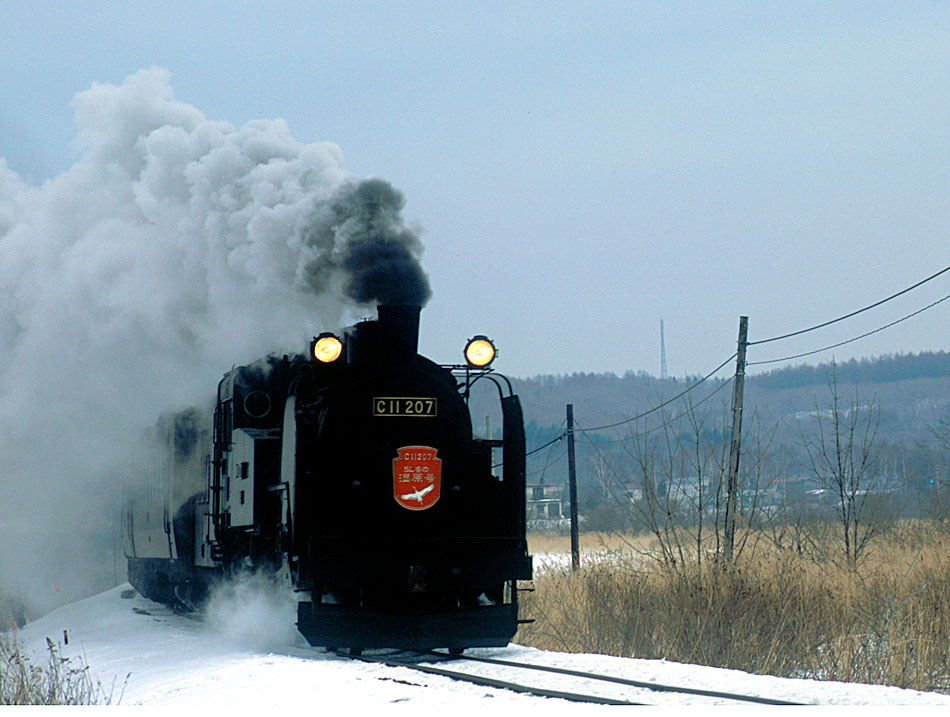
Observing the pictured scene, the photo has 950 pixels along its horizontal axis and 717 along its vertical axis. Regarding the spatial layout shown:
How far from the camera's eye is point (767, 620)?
40.3 feet

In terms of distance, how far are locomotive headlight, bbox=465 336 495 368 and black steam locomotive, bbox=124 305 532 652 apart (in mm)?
10

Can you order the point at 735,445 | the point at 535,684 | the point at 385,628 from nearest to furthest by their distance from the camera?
the point at 535,684, the point at 385,628, the point at 735,445

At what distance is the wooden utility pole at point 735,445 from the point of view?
49.3 ft

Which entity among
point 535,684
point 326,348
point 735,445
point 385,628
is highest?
point 326,348

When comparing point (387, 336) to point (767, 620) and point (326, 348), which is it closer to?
point (326, 348)

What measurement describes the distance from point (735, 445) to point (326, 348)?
804 centimetres

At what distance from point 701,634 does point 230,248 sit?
954cm

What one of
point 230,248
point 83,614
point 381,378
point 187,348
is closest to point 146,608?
point 83,614

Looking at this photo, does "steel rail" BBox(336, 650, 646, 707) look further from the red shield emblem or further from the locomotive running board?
the red shield emblem

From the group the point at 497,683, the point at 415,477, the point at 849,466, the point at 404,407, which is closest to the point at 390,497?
the point at 415,477

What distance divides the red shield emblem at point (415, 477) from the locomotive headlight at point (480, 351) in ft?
3.49

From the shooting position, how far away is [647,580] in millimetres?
14320

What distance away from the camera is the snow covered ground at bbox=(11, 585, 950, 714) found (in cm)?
809

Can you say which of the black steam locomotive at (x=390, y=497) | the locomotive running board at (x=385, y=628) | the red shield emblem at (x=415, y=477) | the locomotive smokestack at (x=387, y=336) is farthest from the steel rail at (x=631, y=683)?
the locomotive smokestack at (x=387, y=336)
